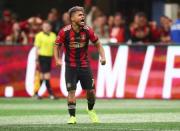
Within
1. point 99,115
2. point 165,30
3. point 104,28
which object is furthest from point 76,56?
point 104,28

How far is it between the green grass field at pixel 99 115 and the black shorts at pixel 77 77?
675 mm

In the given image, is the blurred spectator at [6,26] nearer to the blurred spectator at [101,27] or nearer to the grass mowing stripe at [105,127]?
the blurred spectator at [101,27]

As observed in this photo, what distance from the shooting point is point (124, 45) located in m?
23.7

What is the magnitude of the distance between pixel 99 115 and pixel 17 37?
9500 millimetres

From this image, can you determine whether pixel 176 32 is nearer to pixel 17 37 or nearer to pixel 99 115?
pixel 17 37

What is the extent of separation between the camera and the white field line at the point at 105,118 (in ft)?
50.7

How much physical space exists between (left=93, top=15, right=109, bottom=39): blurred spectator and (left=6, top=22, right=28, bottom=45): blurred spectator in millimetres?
2260

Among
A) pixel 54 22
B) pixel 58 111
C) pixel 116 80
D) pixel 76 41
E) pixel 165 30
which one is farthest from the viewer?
pixel 54 22

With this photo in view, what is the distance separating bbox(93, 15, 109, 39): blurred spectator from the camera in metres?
26.0

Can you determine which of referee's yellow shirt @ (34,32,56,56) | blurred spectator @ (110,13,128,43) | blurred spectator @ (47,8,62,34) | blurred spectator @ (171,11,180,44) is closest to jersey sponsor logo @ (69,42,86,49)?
referee's yellow shirt @ (34,32,56,56)

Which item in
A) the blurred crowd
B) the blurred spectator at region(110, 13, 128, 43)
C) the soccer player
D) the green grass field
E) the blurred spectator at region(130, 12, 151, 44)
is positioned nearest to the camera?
the green grass field

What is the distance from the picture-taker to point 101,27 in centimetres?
2612

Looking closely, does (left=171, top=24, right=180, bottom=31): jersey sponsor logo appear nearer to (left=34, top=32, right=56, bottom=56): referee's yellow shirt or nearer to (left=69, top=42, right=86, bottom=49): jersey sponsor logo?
(left=34, top=32, right=56, bottom=56): referee's yellow shirt

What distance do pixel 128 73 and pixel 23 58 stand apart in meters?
3.32
